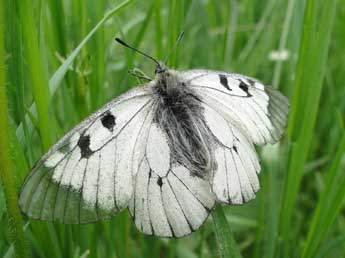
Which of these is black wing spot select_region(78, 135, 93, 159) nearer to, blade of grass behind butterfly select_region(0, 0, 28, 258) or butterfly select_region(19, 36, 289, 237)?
butterfly select_region(19, 36, 289, 237)

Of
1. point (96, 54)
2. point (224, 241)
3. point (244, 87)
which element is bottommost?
point (224, 241)

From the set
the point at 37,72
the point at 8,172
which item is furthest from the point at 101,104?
the point at 8,172

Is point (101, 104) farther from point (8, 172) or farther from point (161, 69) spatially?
point (8, 172)

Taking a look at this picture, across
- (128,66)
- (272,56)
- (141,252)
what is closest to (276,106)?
(128,66)

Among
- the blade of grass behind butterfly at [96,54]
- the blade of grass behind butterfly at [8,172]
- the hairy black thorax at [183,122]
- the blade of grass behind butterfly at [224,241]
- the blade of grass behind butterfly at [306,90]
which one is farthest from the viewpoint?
the blade of grass behind butterfly at [96,54]

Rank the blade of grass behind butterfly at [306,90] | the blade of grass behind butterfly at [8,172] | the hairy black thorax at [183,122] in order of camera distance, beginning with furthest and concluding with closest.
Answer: the blade of grass behind butterfly at [306,90], the hairy black thorax at [183,122], the blade of grass behind butterfly at [8,172]

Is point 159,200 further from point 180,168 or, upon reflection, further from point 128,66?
point 128,66

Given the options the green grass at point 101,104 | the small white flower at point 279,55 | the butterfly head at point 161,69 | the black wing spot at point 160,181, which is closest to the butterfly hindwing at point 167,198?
the black wing spot at point 160,181

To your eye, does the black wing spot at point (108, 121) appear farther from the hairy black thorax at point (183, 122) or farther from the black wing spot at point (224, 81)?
the black wing spot at point (224, 81)
